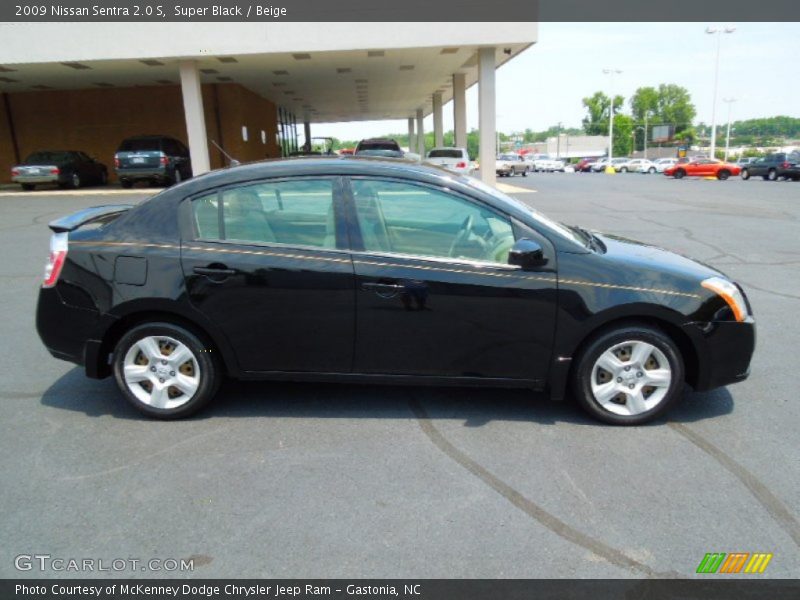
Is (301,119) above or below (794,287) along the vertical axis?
above

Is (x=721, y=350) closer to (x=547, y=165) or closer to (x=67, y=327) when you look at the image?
(x=67, y=327)

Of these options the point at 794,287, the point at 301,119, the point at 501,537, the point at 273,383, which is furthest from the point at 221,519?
the point at 301,119

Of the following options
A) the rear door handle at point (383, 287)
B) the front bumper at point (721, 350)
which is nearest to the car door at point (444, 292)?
the rear door handle at point (383, 287)

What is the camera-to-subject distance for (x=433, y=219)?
3.84m

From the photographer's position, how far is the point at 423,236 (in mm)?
3818

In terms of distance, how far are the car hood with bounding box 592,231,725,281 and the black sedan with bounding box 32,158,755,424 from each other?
22 mm

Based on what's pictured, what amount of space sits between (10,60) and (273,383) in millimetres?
20590

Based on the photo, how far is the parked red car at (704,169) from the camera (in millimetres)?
38062

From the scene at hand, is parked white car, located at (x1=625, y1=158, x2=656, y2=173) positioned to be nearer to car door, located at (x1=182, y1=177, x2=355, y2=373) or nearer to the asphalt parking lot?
the asphalt parking lot

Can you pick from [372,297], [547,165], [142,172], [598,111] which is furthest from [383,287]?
[598,111]

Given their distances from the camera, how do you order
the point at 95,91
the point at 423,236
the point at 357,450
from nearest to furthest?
the point at 357,450 < the point at 423,236 < the point at 95,91
